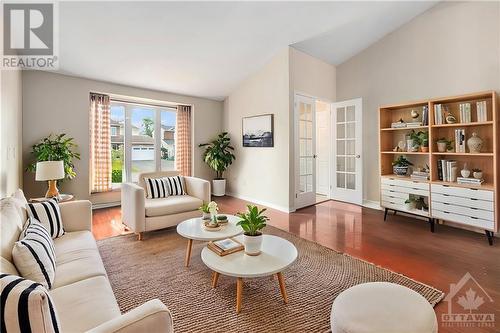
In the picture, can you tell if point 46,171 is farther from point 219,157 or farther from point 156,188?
point 219,157

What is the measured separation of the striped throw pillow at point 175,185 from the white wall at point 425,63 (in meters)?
3.39

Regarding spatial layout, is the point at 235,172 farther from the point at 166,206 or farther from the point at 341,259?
the point at 341,259

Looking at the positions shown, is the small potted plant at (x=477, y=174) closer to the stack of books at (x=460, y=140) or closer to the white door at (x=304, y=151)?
the stack of books at (x=460, y=140)

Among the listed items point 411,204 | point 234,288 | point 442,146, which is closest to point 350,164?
point 411,204

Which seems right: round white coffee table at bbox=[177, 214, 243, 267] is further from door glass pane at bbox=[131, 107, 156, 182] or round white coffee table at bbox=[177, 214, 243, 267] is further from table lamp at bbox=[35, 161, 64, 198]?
door glass pane at bbox=[131, 107, 156, 182]

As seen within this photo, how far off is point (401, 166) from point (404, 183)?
1.25 ft

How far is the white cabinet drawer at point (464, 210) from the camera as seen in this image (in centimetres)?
288

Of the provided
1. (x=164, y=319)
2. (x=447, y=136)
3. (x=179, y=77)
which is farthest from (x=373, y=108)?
(x=164, y=319)

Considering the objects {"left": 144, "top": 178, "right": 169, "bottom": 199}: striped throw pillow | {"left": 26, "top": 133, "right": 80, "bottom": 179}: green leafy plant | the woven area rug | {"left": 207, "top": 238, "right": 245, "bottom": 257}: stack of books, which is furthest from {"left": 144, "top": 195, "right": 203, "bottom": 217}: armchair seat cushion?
{"left": 26, "top": 133, "right": 80, "bottom": 179}: green leafy plant

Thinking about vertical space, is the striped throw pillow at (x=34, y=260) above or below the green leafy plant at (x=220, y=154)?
below

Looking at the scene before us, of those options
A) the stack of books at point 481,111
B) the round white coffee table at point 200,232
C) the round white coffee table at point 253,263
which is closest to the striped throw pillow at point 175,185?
the round white coffee table at point 200,232

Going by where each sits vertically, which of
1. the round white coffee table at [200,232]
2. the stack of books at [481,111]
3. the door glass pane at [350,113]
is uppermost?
the door glass pane at [350,113]

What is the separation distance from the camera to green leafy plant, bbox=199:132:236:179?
18.1 ft

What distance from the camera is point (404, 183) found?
3703 millimetres
